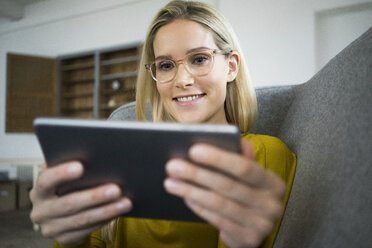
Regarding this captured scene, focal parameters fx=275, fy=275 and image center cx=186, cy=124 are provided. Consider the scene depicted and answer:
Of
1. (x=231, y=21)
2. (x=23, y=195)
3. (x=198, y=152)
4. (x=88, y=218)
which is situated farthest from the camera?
(x=23, y=195)

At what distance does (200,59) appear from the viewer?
96 cm

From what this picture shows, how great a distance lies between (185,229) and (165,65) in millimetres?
570

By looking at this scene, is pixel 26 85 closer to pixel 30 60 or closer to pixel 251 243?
pixel 30 60

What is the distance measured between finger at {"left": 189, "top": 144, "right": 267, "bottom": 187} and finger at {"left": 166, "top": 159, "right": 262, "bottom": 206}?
1cm

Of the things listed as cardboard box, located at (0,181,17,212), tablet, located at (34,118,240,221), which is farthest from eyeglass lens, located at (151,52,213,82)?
cardboard box, located at (0,181,17,212)

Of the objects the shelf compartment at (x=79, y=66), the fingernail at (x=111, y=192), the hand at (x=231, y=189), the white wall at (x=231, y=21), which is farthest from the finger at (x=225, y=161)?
the shelf compartment at (x=79, y=66)

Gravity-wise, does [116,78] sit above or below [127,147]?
above

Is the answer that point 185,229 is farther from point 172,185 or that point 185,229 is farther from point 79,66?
point 79,66

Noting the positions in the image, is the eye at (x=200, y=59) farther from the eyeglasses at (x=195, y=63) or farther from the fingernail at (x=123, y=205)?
the fingernail at (x=123, y=205)

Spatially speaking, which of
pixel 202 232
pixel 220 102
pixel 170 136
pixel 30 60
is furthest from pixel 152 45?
pixel 30 60

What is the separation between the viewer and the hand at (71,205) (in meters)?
0.44

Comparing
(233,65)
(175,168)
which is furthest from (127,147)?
(233,65)

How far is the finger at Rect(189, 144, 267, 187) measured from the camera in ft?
1.17

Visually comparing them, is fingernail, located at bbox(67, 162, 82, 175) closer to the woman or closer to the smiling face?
the woman
